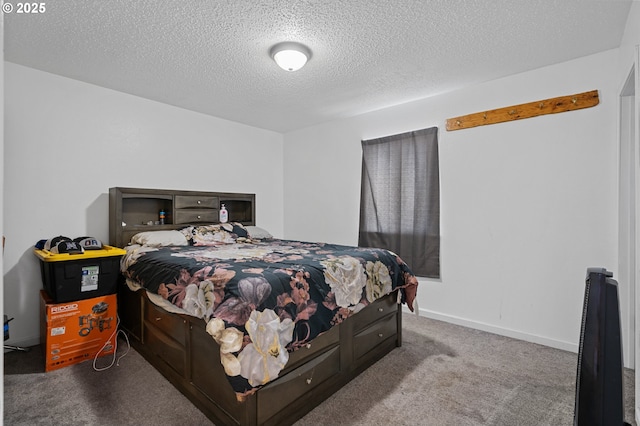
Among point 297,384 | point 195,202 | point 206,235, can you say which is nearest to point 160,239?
point 206,235

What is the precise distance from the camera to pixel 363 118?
419cm

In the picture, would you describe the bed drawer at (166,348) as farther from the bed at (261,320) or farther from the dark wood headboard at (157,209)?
the dark wood headboard at (157,209)

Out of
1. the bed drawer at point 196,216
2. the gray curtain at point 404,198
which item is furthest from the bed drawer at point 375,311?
the bed drawer at point 196,216

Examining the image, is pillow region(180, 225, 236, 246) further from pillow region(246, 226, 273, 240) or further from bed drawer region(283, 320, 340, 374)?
bed drawer region(283, 320, 340, 374)

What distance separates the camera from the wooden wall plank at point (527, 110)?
8.79 ft

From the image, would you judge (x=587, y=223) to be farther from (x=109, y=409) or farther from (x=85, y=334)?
(x=85, y=334)

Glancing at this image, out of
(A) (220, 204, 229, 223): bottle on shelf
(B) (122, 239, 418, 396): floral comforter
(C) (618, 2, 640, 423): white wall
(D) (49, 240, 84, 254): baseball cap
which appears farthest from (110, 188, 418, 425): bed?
(C) (618, 2, 640, 423): white wall

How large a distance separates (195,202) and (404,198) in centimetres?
244

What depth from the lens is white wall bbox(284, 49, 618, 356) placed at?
2.64 m

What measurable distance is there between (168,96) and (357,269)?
2.80m

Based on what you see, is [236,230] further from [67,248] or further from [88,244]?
[67,248]

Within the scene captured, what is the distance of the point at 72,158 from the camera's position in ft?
10.1

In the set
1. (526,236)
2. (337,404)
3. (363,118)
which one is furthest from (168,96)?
(526,236)

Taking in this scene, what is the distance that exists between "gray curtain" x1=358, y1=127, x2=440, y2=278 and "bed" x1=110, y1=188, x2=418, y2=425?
945mm
